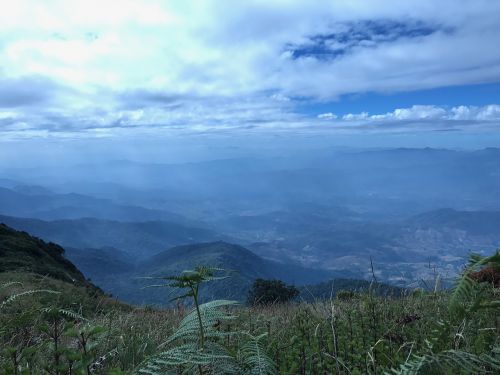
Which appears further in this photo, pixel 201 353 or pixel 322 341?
pixel 322 341

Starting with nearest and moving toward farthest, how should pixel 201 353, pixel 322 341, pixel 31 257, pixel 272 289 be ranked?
pixel 201 353 < pixel 322 341 < pixel 31 257 < pixel 272 289

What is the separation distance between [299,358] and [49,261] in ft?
96.2

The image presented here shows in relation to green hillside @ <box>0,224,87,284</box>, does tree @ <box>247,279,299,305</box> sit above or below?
below

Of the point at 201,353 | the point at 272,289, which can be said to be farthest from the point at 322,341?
the point at 272,289

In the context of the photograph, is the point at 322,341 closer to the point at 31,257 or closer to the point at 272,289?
the point at 31,257

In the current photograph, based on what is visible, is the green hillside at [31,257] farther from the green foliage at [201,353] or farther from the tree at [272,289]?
→ the green foliage at [201,353]

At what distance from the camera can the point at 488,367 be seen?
230 centimetres

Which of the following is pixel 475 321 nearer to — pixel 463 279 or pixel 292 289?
pixel 463 279

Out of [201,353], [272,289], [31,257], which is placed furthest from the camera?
[272,289]

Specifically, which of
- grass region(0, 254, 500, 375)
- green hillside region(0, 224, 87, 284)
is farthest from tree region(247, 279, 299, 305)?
grass region(0, 254, 500, 375)

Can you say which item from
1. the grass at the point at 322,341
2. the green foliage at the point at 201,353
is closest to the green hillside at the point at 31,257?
the grass at the point at 322,341

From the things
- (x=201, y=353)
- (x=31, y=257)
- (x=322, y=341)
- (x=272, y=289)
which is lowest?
(x=272, y=289)

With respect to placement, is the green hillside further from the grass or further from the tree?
the grass

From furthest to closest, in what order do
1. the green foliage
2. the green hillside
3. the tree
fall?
the tree → the green hillside → the green foliage
